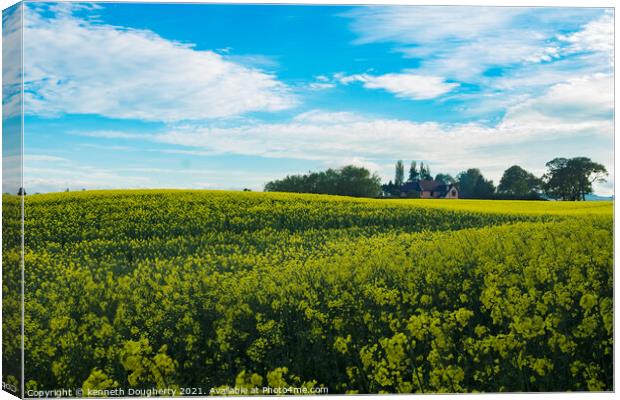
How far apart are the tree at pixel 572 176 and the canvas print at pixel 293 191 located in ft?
0.10

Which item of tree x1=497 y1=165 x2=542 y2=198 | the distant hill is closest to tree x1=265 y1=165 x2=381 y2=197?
tree x1=497 y1=165 x2=542 y2=198

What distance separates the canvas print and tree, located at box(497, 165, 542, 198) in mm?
21

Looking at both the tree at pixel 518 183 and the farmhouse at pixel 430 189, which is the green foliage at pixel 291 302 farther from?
the farmhouse at pixel 430 189

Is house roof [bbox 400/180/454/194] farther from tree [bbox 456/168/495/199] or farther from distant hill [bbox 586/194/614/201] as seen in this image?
distant hill [bbox 586/194/614/201]

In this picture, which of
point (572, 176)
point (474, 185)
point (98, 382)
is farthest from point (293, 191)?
point (572, 176)

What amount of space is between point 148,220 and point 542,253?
4.76 m

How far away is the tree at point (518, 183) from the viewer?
26.0 ft

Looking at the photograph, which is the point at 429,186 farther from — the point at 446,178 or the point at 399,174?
the point at 399,174

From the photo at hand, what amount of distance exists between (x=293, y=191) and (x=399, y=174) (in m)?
1.29

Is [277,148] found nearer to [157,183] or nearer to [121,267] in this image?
[157,183]

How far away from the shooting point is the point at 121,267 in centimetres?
760

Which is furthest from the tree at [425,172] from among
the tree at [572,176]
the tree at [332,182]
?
the tree at [572,176]

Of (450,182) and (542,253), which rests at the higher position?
(450,182)

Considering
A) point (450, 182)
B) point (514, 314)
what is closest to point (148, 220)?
point (450, 182)
